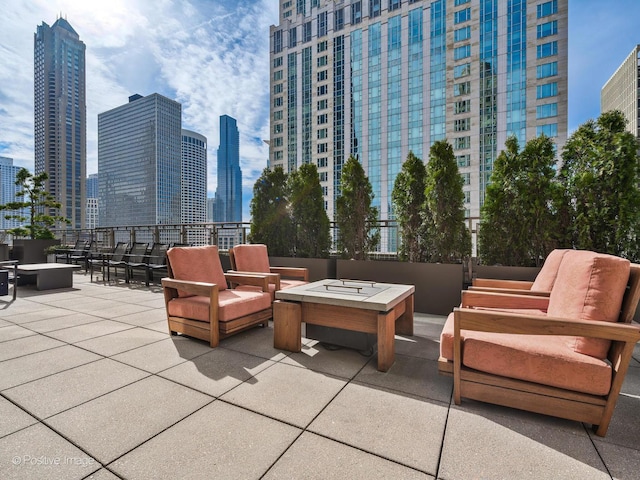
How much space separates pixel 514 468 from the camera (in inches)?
53.0

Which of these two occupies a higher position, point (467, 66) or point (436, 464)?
point (467, 66)

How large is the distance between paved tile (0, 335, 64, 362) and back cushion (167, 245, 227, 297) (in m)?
1.17

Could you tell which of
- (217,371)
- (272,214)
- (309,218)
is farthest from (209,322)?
(272,214)

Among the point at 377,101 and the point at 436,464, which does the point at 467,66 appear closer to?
the point at 377,101

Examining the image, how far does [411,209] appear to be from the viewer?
4.91 m

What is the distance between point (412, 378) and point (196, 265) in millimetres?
2451

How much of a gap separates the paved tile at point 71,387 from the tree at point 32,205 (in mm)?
9657

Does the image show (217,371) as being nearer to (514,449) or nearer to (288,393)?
(288,393)

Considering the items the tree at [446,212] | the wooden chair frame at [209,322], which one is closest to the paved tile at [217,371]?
the wooden chair frame at [209,322]

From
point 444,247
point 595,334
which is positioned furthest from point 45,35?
point 595,334

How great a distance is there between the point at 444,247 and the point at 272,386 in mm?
3257

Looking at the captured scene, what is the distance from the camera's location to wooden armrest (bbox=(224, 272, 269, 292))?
11.8ft

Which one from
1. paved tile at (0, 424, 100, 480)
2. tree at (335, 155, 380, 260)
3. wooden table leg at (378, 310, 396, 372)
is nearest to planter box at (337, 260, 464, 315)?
tree at (335, 155, 380, 260)

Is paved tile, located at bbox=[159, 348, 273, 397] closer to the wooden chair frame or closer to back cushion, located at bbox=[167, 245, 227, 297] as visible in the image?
the wooden chair frame
